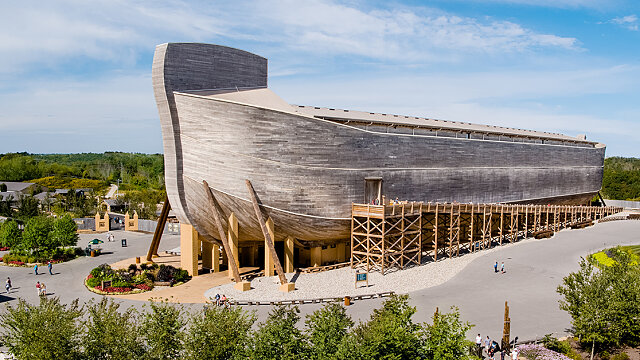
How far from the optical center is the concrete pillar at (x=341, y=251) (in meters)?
38.6

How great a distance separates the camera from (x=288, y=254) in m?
34.6

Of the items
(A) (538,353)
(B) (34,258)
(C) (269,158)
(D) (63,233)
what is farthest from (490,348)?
(D) (63,233)

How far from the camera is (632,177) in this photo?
101625 mm

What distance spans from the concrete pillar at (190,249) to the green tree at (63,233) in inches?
571

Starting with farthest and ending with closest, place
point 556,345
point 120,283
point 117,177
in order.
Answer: point 117,177 < point 120,283 < point 556,345

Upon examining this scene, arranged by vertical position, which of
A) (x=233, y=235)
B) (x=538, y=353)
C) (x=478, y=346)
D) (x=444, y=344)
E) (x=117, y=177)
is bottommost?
(x=538, y=353)

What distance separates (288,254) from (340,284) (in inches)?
194

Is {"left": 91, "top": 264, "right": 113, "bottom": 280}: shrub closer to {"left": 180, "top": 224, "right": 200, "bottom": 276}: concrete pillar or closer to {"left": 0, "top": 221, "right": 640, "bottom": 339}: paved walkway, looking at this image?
{"left": 0, "top": 221, "right": 640, "bottom": 339}: paved walkway

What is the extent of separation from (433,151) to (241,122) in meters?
18.1

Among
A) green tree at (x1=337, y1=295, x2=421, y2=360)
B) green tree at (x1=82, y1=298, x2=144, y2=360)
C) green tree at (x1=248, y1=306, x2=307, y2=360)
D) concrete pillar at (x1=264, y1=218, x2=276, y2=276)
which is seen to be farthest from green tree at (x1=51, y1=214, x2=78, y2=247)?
green tree at (x1=337, y1=295, x2=421, y2=360)

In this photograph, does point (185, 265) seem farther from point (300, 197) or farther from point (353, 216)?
point (353, 216)

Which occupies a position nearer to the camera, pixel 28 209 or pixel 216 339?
pixel 216 339

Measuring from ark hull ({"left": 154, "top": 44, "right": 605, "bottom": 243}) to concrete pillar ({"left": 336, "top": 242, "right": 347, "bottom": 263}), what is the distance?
5.10ft

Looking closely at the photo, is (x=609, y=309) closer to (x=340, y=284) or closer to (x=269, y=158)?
(x=340, y=284)
